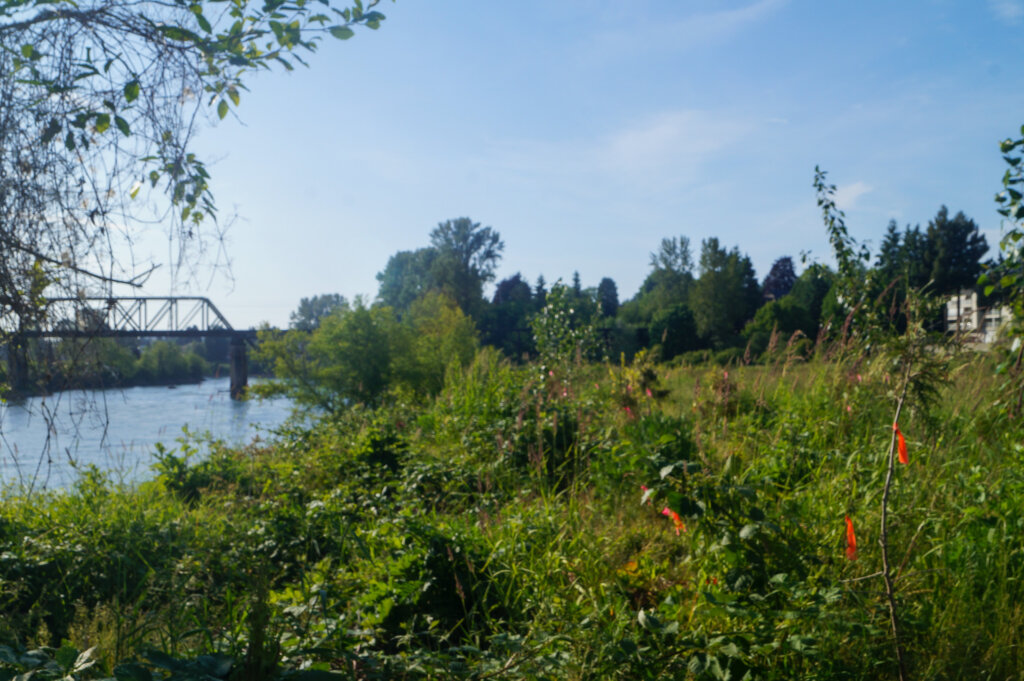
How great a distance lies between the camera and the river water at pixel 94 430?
7.43 ft

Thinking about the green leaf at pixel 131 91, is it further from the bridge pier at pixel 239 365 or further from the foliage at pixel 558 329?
the bridge pier at pixel 239 365

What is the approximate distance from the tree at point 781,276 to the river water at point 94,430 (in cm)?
2615

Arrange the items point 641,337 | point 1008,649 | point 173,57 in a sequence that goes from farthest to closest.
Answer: point 641,337 → point 173,57 → point 1008,649

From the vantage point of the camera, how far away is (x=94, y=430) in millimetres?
2402

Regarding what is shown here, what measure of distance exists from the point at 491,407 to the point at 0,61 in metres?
3.87

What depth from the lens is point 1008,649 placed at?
2.00m

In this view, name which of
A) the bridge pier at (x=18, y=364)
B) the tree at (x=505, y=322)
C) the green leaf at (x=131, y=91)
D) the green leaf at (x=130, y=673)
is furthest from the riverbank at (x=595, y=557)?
the tree at (x=505, y=322)

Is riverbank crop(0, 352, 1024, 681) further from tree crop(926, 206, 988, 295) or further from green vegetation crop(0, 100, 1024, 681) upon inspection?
tree crop(926, 206, 988, 295)

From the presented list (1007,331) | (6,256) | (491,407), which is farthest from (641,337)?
(6,256)

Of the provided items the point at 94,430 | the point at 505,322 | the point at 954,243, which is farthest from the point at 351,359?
the point at 954,243

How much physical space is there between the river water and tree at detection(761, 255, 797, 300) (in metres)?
26.2

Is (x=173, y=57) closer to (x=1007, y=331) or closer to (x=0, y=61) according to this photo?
(x=0, y=61)

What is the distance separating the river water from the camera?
2.27 metres

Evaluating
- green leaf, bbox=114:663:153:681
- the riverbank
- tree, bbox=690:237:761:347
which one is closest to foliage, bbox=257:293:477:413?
the riverbank
